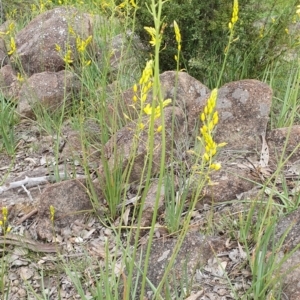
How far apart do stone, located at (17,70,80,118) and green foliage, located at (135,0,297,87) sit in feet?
→ 2.40

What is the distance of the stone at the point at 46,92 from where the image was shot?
12.0ft

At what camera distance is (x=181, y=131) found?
2.78m

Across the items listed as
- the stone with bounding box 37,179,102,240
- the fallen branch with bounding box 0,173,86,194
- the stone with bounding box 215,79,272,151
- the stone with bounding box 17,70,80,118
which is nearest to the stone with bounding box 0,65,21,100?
the stone with bounding box 17,70,80,118

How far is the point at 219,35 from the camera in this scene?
337 centimetres

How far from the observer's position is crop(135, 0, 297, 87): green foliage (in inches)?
127

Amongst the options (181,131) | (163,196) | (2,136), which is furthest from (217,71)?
(2,136)

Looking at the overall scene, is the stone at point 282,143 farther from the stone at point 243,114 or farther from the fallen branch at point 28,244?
the fallen branch at point 28,244

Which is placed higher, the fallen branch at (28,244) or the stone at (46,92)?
the stone at (46,92)

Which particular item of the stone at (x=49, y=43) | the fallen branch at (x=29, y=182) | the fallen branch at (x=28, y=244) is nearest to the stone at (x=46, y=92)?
the stone at (x=49, y=43)

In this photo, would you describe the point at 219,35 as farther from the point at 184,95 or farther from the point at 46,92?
the point at 46,92

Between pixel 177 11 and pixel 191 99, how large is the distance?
65 cm

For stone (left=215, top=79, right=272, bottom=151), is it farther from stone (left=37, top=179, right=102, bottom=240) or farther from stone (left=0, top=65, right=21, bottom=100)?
stone (left=0, top=65, right=21, bottom=100)

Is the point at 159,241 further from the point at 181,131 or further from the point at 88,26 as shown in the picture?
the point at 88,26

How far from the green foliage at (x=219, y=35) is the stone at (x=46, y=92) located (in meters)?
0.73
